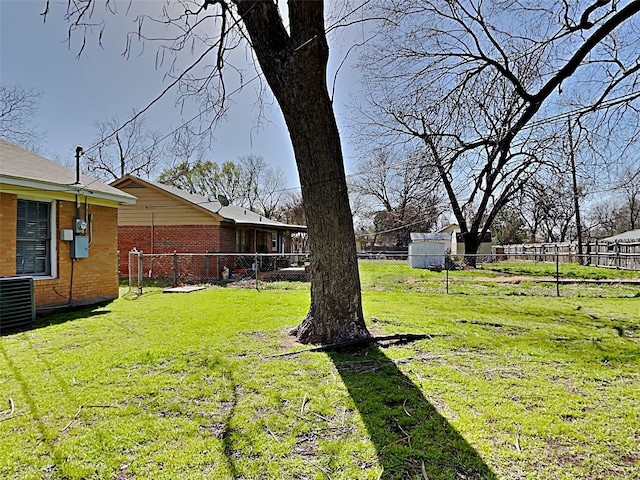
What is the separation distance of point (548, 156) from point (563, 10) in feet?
8.27

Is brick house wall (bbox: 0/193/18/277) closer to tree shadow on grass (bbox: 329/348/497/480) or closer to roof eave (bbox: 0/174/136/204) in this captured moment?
roof eave (bbox: 0/174/136/204)

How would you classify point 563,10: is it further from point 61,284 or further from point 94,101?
point 94,101

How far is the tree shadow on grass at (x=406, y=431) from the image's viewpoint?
77.5 inches

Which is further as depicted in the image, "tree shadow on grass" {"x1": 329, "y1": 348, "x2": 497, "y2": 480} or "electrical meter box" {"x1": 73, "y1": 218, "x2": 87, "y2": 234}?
"electrical meter box" {"x1": 73, "y1": 218, "x2": 87, "y2": 234}

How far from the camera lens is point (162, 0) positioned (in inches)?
161

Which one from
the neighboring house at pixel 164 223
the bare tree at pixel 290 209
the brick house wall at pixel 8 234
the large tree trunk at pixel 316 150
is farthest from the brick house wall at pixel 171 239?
the bare tree at pixel 290 209

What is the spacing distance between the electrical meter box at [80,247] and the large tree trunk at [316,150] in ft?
Result: 17.9

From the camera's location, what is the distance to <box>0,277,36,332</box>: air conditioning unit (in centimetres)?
544

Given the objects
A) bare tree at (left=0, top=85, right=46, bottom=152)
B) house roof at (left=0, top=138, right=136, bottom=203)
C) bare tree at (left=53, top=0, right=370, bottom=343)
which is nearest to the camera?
bare tree at (left=53, top=0, right=370, bottom=343)

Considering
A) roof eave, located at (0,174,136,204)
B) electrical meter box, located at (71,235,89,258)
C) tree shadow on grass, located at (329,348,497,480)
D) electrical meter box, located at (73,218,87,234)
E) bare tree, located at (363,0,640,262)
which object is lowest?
tree shadow on grass, located at (329,348,497,480)

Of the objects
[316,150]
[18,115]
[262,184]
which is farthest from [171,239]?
[262,184]

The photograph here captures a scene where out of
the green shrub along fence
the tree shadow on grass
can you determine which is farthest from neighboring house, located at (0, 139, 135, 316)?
the tree shadow on grass

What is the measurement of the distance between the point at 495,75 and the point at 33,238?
9.01 meters

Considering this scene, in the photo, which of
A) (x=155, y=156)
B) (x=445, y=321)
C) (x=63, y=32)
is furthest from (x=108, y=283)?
(x=155, y=156)
